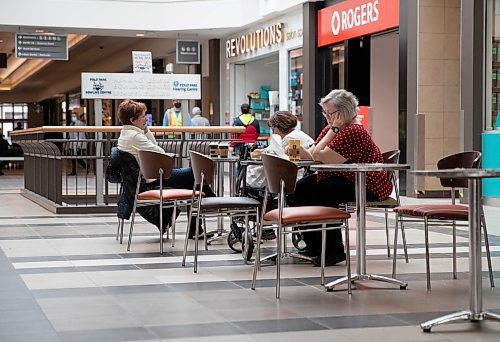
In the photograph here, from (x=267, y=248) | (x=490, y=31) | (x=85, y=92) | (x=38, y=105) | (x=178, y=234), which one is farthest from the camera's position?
(x=38, y=105)

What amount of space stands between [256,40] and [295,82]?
2.22 m

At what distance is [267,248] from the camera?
23.5ft

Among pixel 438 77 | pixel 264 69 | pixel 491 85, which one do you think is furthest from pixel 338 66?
pixel 264 69

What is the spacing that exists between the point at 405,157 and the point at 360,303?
8.15m

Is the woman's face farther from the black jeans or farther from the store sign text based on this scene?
the store sign text

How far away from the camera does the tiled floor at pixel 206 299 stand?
4070mm

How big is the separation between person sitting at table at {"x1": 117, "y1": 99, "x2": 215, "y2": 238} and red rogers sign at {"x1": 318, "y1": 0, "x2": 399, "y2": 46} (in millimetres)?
6170

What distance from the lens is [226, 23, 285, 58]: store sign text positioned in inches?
719

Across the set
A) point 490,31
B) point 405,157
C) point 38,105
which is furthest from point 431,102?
A: point 38,105

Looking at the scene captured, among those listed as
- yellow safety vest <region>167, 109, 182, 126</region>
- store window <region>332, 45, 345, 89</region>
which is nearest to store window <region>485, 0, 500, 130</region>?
store window <region>332, 45, 345, 89</region>

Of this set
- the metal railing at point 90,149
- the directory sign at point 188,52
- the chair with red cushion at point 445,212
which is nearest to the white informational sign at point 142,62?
the metal railing at point 90,149

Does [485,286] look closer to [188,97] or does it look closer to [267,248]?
[267,248]

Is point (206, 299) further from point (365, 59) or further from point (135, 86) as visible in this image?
point (365, 59)

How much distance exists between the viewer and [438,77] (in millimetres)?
12555
